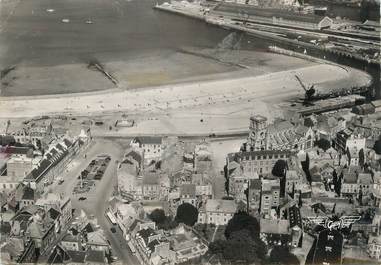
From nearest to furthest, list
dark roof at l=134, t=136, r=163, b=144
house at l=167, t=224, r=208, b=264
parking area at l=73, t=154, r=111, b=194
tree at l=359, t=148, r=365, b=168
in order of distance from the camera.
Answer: house at l=167, t=224, r=208, b=264, parking area at l=73, t=154, r=111, b=194, tree at l=359, t=148, r=365, b=168, dark roof at l=134, t=136, r=163, b=144

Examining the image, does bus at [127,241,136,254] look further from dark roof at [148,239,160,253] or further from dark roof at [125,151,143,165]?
dark roof at [125,151,143,165]

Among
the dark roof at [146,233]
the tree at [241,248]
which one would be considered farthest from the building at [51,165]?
the tree at [241,248]

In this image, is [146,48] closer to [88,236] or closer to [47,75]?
[47,75]

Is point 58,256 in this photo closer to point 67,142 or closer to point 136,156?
point 136,156

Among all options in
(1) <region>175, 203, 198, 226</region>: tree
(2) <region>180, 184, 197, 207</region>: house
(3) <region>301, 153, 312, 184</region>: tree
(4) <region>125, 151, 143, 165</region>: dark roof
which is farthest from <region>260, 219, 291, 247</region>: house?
(4) <region>125, 151, 143, 165</region>: dark roof

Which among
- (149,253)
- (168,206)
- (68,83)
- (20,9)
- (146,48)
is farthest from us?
(20,9)

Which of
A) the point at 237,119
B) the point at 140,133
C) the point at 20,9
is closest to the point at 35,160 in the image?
the point at 140,133

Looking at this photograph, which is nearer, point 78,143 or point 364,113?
point 78,143
